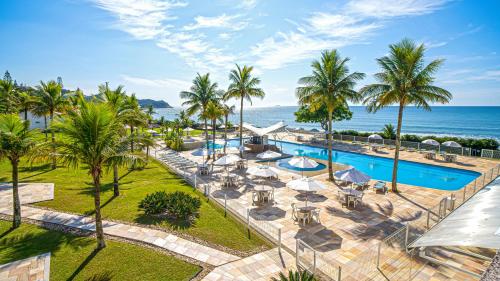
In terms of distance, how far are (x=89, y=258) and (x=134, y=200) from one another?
5.71 meters

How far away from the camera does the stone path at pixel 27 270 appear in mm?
7813

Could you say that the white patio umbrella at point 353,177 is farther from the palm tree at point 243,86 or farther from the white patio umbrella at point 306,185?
the palm tree at point 243,86

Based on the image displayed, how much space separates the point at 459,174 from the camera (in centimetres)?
2153

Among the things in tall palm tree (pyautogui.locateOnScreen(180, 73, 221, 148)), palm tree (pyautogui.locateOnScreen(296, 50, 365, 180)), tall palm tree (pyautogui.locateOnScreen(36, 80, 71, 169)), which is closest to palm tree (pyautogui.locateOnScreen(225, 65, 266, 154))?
tall palm tree (pyautogui.locateOnScreen(180, 73, 221, 148))

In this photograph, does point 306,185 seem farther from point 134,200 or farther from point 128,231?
point 134,200

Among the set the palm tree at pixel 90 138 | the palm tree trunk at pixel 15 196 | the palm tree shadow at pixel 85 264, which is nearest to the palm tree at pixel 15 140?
the palm tree trunk at pixel 15 196

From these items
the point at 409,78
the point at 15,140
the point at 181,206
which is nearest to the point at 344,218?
the point at 181,206

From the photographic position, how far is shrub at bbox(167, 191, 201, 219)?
40.0ft

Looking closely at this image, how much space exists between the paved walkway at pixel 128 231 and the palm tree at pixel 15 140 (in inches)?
57.3

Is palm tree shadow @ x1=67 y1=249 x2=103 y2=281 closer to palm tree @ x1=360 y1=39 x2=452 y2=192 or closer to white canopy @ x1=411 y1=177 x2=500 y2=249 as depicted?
white canopy @ x1=411 y1=177 x2=500 y2=249

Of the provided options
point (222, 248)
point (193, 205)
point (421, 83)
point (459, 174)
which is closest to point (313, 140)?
point (459, 174)

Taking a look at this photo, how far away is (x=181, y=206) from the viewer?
12.4m

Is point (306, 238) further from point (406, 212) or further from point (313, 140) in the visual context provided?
point (313, 140)

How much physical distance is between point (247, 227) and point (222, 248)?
1961mm
